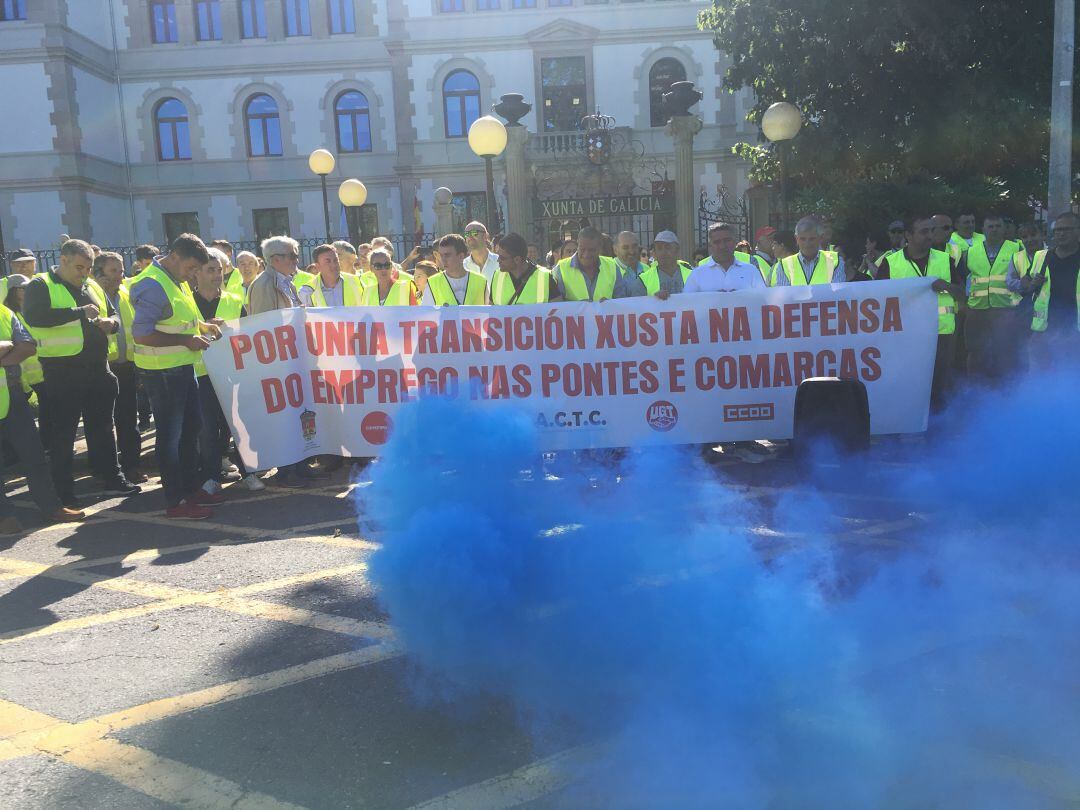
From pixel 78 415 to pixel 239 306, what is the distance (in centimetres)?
159

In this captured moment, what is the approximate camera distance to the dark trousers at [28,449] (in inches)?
266

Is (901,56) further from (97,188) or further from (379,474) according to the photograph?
(97,188)

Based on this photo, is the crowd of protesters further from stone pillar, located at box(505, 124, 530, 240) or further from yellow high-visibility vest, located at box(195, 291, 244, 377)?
stone pillar, located at box(505, 124, 530, 240)

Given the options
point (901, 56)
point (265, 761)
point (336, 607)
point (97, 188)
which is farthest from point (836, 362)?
point (97, 188)

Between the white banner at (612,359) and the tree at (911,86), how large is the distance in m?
9.70

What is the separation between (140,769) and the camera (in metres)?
3.25

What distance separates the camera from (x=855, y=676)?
3402 millimetres

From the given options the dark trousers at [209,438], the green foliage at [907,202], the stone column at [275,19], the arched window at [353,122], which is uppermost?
the stone column at [275,19]

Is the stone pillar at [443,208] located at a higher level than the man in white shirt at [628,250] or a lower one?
higher

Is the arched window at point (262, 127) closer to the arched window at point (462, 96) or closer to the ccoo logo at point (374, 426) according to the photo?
the arched window at point (462, 96)

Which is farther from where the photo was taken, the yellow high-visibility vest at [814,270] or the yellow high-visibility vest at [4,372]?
the yellow high-visibility vest at [814,270]

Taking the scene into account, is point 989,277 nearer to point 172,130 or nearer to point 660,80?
point 660,80

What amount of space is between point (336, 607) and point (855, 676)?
2583 mm

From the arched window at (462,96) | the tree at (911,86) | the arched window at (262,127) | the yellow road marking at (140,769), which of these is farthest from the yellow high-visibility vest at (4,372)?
the arched window at (262,127)
